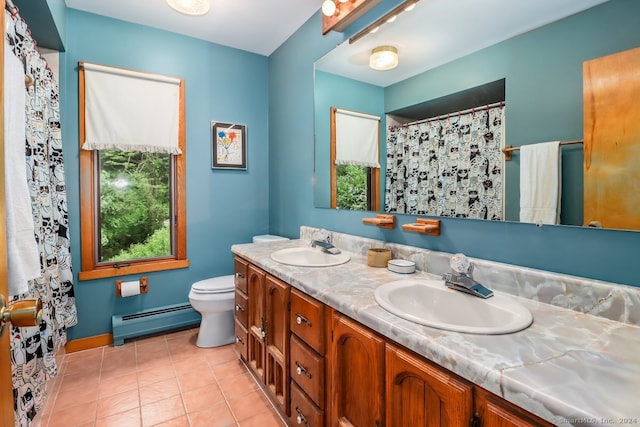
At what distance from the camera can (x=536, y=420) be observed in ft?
1.94

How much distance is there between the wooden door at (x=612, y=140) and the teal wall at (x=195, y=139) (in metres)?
2.61

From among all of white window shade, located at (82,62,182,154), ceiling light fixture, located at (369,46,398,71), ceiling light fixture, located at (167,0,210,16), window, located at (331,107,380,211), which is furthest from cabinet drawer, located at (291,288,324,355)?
white window shade, located at (82,62,182,154)

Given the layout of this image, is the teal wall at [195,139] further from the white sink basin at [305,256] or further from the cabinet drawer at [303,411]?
the cabinet drawer at [303,411]

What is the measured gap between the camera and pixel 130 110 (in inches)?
98.3

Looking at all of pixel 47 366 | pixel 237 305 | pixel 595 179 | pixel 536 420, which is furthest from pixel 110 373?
pixel 595 179

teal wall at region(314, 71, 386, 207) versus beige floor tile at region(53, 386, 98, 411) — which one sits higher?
teal wall at region(314, 71, 386, 207)

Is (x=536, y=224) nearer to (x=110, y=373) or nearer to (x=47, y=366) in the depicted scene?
(x=47, y=366)

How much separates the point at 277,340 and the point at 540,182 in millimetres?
1379

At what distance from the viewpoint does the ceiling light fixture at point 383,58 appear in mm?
1666

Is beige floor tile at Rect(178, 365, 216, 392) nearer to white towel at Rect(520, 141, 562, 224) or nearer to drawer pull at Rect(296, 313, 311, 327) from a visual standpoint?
drawer pull at Rect(296, 313, 311, 327)

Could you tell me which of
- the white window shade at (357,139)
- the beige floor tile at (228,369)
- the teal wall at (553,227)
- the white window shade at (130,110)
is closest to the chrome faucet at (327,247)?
the teal wall at (553,227)

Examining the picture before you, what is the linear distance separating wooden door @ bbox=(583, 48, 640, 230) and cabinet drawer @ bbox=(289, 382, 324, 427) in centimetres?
122

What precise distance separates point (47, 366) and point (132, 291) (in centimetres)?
82

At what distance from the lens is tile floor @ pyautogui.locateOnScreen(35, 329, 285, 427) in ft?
5.53
